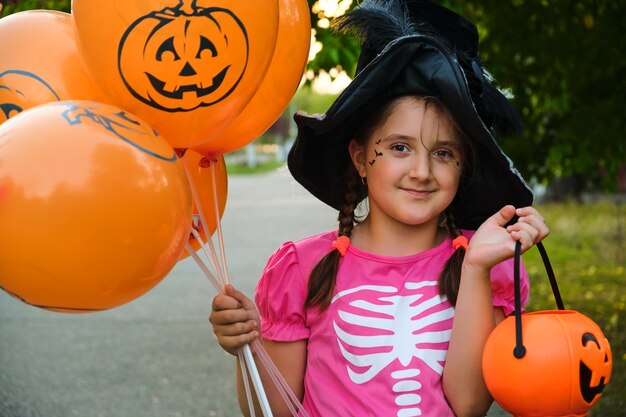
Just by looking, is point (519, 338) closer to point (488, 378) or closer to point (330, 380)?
point (488, 378)

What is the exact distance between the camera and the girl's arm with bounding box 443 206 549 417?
2.28 m

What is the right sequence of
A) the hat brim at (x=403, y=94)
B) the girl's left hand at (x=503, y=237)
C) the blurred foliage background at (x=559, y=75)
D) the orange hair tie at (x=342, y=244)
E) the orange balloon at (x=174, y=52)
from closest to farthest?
the orange balloon at (x=174, y=52) → the girl's left hand at (x=503, y=237) → the hat brim at (x=403, y=94) → the orange hair tie at (x=342, y=244) → the blurred foliage background at (x=559, y=75)

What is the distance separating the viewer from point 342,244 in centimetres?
256

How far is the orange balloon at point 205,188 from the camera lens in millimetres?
2402

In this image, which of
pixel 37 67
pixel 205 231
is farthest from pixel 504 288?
pixel 37 67

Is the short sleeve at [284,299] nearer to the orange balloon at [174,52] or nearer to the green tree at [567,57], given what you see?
the orange balloon at [174,52]

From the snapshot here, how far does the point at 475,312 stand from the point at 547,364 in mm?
280

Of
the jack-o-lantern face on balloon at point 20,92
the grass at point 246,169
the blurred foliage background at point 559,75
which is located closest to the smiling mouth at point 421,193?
the jack-o-lantern face on balloon at point 20,92

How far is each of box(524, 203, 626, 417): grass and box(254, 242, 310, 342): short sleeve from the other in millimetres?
3379

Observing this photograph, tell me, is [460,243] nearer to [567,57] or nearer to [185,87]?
[185,87]

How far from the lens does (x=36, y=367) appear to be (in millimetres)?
6531

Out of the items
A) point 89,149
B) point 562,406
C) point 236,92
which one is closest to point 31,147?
point 89,149

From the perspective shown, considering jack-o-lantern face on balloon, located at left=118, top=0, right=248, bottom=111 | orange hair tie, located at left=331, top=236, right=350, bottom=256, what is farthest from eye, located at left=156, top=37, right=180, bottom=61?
orange hair tie, located at left=331, top=236, right=350, bottom=256

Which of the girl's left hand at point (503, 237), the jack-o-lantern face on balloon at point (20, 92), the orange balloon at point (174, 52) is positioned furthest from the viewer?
the girl's left hand at point (503, 237)
